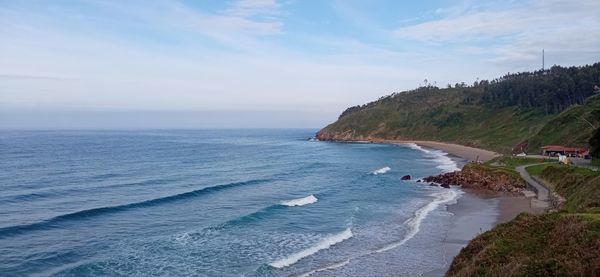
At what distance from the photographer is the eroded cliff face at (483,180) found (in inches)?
2040

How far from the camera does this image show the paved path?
42.8m

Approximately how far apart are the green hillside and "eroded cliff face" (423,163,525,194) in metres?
20.3

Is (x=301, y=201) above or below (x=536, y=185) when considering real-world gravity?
below

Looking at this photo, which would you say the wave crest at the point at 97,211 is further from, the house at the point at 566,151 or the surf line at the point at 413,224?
the house at the point at 566,151

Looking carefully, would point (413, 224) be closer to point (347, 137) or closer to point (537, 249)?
point (537, 249)

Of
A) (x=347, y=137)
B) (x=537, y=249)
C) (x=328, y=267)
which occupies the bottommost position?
(x=328, y=267)

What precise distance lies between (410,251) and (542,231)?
10.8m

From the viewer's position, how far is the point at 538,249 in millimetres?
17844

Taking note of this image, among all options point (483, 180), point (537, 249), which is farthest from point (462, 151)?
point (537, 249)

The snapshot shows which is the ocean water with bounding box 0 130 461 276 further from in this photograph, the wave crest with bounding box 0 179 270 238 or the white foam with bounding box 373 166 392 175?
the white foam with bounding box 373 166 392 175

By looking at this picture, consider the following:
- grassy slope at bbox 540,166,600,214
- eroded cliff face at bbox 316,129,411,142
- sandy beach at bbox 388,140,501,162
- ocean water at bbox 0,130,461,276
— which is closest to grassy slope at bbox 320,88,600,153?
eroded cliff face at bbox 316,129,411,142

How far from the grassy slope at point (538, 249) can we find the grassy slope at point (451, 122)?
258 feet

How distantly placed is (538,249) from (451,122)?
141 m

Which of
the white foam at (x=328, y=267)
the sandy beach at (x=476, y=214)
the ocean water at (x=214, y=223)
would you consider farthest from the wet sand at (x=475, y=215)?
the white foam at (x=328, y=267)
